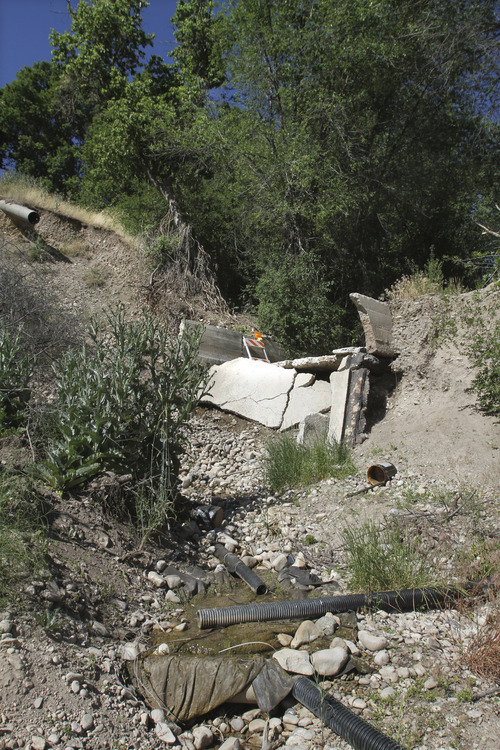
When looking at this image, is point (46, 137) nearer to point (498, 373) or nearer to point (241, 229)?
point (241, 229)

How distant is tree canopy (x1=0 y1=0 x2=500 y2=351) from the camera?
11.0 metres

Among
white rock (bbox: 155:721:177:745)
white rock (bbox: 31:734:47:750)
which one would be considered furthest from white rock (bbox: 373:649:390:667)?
white rock (bbox: 31:734:47:750)

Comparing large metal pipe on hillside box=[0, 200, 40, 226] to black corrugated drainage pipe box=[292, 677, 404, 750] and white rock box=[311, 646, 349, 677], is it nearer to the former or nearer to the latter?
white rock box=[311, 646, 349, 677]

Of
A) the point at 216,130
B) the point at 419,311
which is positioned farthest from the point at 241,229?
the point at 419,311

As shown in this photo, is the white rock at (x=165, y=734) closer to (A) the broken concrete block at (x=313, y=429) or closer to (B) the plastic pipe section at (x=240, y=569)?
(B) the plastic pipe section at (x=240, y=569)

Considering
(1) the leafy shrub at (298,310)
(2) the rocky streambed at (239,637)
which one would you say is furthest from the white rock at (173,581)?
(1) the leafy shrub at (298,310)

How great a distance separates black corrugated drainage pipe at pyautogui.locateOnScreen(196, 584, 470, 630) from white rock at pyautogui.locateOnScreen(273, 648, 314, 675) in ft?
1.47

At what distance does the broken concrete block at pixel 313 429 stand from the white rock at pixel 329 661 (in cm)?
398

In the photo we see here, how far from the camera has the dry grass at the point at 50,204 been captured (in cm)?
1328

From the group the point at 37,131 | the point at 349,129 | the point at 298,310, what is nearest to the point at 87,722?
the point at 298,310

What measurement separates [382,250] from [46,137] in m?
14.2

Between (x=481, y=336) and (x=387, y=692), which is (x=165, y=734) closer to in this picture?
(x=387, y=692)

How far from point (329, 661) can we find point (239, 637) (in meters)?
0.68

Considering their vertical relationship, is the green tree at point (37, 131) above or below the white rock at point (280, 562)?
above
